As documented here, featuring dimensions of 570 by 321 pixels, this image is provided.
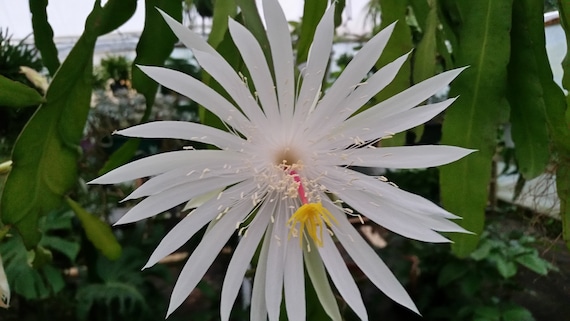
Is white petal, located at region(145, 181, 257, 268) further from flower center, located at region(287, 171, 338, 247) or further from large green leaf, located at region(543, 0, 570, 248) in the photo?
large green leaf, located at region(543, 0, 570, 248)

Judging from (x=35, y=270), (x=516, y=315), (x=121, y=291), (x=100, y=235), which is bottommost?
(x=516, y=315)

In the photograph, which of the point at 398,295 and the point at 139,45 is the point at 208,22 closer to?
the point at 139,45

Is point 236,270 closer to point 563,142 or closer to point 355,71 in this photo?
point 355,71

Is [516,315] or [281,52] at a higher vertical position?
[281,52]

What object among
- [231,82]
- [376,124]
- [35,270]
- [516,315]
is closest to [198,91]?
[231,82]

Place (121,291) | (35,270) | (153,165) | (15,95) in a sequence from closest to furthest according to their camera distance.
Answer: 1. (153,165)
2. (15,95)
3. (35,270)
4. (121,291)

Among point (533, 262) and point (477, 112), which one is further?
point (533, 262)

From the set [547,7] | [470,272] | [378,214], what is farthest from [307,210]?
[470,272]
